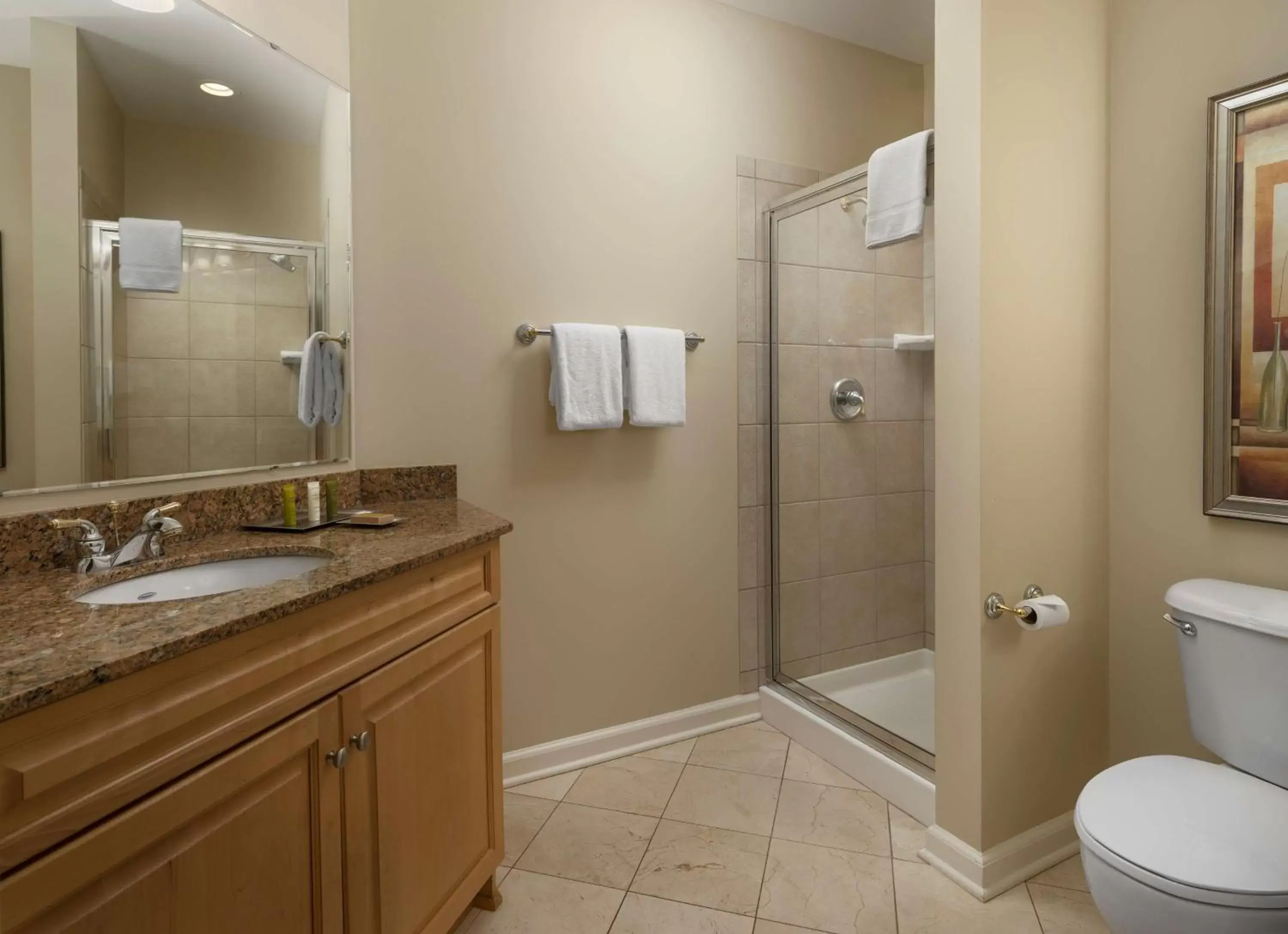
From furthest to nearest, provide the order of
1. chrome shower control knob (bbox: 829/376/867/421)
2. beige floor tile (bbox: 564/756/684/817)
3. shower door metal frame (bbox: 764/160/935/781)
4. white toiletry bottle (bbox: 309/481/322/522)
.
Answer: chrome shower control knob (bbox: 829/376/867/421), shower door metal frame (bbox: 764/160/935/781), beige floor tile (bbox: 564/756/684/817), white toiletry bottle (bbox: 309/481/322/522)

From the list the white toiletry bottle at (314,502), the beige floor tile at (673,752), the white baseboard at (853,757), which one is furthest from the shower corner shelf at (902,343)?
the white toiletry bottle at (314,502)

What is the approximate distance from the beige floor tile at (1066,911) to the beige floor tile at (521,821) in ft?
4.13

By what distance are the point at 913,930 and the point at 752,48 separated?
2735 mm

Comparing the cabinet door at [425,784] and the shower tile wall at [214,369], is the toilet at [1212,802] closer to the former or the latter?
the cabinet door at [425,784]

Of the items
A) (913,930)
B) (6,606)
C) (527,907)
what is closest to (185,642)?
(6,606)

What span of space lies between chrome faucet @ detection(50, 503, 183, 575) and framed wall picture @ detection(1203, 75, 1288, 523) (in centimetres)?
228

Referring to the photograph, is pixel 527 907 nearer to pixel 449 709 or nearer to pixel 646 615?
pixel 449 709

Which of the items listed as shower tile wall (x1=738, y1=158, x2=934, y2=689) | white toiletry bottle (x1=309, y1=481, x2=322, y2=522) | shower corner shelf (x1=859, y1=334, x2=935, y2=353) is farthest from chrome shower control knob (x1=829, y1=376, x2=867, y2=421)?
white toiletry bottle (x1=309, y1=481, x2=322, y2=522)

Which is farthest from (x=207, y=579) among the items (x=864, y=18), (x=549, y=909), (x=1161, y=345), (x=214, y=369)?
(x=864, y=18)

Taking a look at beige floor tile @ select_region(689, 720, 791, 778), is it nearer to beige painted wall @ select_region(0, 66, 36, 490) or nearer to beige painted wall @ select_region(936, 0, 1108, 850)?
beige painted wall @ select_region(936, 0, 1108, 850)

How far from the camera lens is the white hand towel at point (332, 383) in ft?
6.13

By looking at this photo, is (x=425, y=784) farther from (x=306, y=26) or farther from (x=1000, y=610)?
(x=306, y=26)

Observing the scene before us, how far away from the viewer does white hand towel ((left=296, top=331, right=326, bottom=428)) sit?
182 centimetres

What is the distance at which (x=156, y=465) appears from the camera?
1.53 metres
